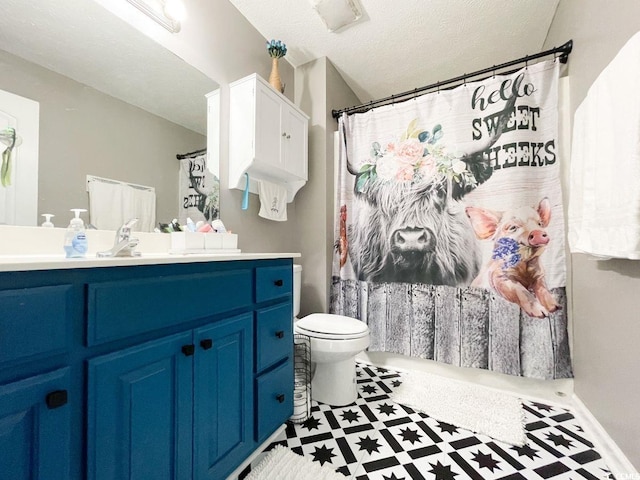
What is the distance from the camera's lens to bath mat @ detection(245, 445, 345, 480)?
102 cm

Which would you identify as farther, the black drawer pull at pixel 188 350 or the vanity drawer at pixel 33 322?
the black drawer pull at pixel 188 350

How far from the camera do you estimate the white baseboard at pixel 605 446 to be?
1.00m

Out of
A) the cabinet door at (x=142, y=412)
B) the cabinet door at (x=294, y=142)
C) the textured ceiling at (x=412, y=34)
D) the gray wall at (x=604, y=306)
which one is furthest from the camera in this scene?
the cabinet door at (x=294, y=142)

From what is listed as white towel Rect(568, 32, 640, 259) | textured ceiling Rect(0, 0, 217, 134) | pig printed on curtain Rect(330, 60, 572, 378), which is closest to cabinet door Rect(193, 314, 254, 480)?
textured ceiling Rect(0, 0, 217, 134)

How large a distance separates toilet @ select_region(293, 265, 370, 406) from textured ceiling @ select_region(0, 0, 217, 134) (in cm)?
127

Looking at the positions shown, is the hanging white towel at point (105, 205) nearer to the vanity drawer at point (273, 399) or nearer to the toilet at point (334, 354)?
the vanity drawer at point (273, 399)

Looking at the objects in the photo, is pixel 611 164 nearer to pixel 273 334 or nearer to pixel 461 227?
pixel 461 227

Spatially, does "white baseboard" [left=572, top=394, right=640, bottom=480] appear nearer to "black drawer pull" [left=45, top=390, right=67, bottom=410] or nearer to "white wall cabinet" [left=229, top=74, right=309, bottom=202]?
"black drawer pull" [left=45, top=390, right=67, bottom=410]

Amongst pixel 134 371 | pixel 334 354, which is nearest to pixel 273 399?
pixel 334 354

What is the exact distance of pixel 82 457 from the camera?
1.91 ft

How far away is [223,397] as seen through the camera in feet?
2.96

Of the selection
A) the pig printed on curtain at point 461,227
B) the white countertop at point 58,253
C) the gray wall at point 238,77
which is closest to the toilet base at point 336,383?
the pig printed on curtain at point 461,227

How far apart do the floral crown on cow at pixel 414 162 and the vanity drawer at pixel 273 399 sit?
141 cm

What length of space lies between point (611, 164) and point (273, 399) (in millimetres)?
1583
